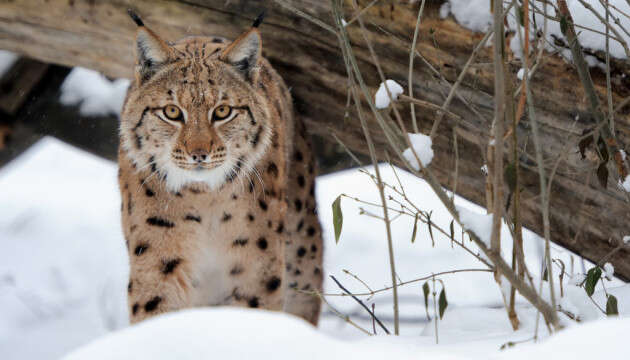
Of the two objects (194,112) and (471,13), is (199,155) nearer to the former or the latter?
(194,112)

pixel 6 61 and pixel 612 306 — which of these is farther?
pixel 6 61

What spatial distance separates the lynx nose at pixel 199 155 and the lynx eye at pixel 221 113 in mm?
169

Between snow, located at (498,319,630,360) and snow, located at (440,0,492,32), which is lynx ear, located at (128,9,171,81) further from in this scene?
snow, located at (498,319,630,360)

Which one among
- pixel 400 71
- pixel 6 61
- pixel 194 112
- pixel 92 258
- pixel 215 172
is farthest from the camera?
pixel 92 258

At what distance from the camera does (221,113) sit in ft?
10.3

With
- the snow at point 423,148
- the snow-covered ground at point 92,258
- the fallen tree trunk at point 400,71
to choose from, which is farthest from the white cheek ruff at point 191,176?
the snow-covered ground at point 92,258

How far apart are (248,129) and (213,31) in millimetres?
847

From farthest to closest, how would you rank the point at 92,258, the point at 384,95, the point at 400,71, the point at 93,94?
1. the point at 92,258
2. the point at 93,94
3. the point at 400,71
4. the point at 384,95

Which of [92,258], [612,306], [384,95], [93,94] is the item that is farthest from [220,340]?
[92,258]

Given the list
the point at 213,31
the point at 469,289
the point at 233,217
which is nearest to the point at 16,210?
the point at 469,289

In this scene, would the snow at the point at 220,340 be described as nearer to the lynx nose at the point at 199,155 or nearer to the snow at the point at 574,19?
the lynx nose at the point at 199,155

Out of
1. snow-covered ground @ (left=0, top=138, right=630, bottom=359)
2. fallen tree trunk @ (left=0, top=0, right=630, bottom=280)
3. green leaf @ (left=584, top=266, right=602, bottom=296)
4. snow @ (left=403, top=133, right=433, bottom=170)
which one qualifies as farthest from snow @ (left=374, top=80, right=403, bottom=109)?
snow-covered ground @ (left=0, top=138, right=630, bottom=359)

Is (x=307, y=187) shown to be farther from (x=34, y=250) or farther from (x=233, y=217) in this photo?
(x=34, y=250)

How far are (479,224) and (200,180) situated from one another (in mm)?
1324
